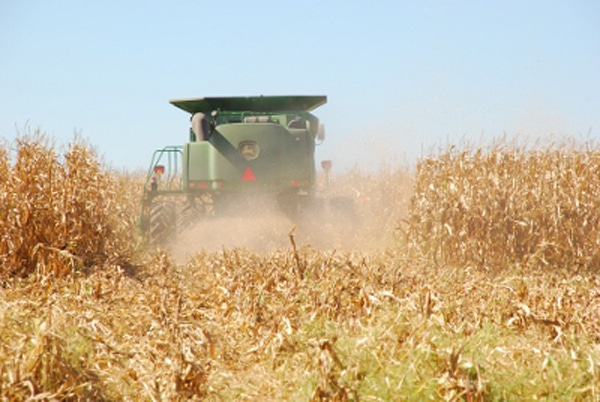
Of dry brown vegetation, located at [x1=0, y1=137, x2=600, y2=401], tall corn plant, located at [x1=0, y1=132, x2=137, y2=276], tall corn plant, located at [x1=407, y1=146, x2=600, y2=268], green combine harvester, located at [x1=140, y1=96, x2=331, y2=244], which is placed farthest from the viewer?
green combine harvester, located at [x1=140, y1=96, x2=331, y2=244]

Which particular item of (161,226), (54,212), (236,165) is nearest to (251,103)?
(236,165)

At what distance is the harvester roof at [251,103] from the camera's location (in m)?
11.9

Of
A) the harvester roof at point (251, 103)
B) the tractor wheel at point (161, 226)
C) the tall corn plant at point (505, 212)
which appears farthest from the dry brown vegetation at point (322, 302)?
the harvester roof at point (251, 103)

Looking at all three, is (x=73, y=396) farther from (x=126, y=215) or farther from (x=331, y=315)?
(x=126, y=215)

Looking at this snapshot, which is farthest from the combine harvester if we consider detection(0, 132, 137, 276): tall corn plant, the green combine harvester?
detection(0, 132, 137, 276): tall corn plant

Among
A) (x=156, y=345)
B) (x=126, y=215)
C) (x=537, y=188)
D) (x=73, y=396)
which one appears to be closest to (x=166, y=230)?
(x=126, y=215)

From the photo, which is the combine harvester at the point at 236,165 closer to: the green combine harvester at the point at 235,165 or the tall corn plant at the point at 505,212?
the green combine harvester at the point at 235,165

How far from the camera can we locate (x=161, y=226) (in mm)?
11391

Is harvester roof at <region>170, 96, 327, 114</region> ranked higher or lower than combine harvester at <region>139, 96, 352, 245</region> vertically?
higher

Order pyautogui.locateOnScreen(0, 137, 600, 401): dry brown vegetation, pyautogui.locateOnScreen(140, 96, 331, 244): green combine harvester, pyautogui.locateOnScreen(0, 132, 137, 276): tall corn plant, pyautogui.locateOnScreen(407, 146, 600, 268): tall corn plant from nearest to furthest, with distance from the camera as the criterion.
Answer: pyautogui.locateOnScreen(0, 137, 600, 401): dry brown vegetation, pyautogui.locateOnScreen(0, 132, 137, 276): tall corn plant, pyautogui.locateOnScreen(407, 146, 600, 268): tall corn plant, pyautogui.locateOnScreen(140, 96, 331, 244): green combine harvester

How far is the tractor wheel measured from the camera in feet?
37.3

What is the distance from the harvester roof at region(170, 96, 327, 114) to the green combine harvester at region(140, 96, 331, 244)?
0.02 m

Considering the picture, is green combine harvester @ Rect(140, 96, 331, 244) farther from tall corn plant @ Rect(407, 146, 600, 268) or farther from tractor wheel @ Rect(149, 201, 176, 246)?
tall corn plant @ Rect(407, 146, 600, 268)

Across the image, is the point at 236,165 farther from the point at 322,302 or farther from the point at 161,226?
the point at 322,302
